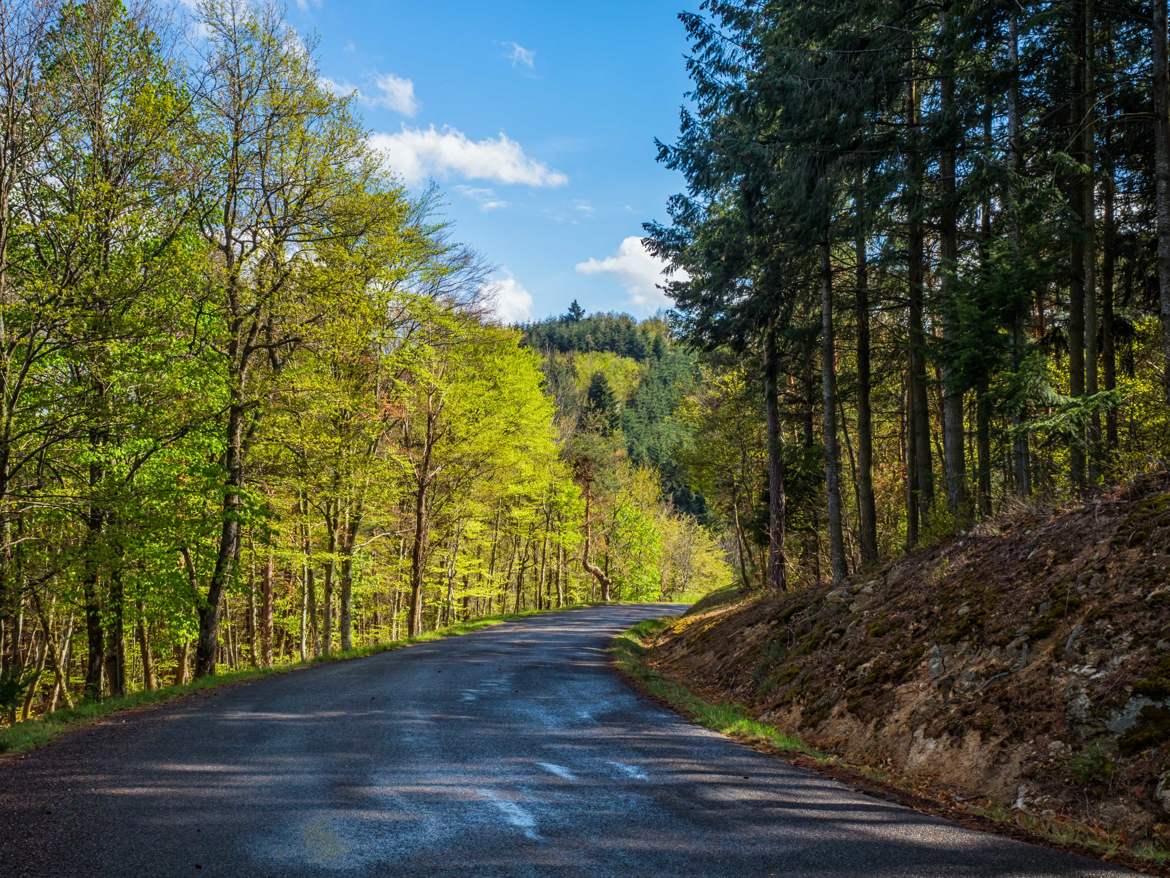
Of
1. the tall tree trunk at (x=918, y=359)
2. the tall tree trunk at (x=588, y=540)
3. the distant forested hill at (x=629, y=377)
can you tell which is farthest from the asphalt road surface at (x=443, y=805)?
Answer: the tall tree trunk at (x=588, y=540)

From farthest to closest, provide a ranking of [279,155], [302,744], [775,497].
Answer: [775,497], [279,155], [302,744]

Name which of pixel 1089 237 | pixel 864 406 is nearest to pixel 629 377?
pixel 864 406

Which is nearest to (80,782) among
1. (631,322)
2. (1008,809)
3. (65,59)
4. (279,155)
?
(1008,809)

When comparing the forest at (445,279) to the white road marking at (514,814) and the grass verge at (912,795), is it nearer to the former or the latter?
the grass verge at (912,795)

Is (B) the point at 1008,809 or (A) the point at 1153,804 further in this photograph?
(B) the point at 1008,809

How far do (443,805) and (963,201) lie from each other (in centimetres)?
1233

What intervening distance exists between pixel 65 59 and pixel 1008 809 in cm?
1542

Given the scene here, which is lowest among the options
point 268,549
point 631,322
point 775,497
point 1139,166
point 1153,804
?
point 1153,804

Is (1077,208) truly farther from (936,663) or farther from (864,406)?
(936,663)

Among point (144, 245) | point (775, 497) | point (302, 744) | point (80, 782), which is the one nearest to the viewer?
point (80, 782)

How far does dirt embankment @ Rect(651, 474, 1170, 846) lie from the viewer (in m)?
5.53

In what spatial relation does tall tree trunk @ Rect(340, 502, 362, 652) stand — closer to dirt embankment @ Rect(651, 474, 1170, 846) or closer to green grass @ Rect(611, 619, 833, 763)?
Answer: green grass @ Rect(611, 619, 833, 763)

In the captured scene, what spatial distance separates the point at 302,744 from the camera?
7598 millimetres

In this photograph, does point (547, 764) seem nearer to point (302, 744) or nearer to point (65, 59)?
point (302, 744)
